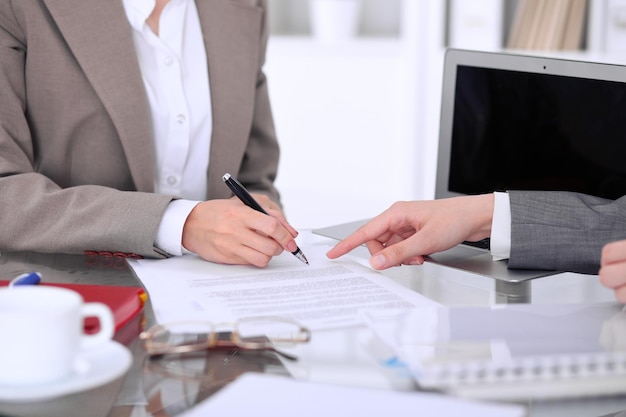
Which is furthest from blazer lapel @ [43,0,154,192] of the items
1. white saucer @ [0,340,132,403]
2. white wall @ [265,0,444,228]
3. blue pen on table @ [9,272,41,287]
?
white wall @ [265,0,444,228]

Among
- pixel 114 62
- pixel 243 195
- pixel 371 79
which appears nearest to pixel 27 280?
pixel 243 195

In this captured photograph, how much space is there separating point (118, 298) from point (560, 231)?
65 cm

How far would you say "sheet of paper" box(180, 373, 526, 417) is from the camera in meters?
0.78

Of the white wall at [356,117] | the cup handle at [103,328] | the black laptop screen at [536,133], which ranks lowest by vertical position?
the white wall at [356,117]

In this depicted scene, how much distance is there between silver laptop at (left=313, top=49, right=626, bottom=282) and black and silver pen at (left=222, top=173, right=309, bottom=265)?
186mm

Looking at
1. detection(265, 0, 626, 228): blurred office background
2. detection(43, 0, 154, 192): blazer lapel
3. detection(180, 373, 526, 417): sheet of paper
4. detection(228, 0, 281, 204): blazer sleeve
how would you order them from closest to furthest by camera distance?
detection(180, 373, 526, 417): sheet of paper
detection(43, 0, 154, 192): blazer lapel
detection(228, 0, 281, 204): blazer sleeve
detection(265, 0, 626, 228): blurred office background

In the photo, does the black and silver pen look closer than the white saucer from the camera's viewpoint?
No

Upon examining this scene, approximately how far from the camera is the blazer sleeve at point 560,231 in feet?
4.31

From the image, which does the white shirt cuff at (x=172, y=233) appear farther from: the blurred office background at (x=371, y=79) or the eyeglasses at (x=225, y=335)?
the blurred office background at (x=371, y=79)

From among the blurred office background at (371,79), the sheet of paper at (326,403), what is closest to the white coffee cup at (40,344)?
the sheet of paper at (326,403)

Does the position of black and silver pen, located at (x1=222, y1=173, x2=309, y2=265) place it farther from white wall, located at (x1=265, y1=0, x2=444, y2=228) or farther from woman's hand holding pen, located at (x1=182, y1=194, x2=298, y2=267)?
white wall, located at (x1=265, y1=0, x2=444, y2=228)

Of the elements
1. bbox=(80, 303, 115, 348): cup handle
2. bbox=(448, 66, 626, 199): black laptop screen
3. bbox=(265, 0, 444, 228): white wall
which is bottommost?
bbox=(265, 0, 444, 228): white wall

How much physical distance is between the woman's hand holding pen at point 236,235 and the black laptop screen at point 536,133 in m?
0.42

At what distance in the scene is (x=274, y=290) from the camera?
118 cm
